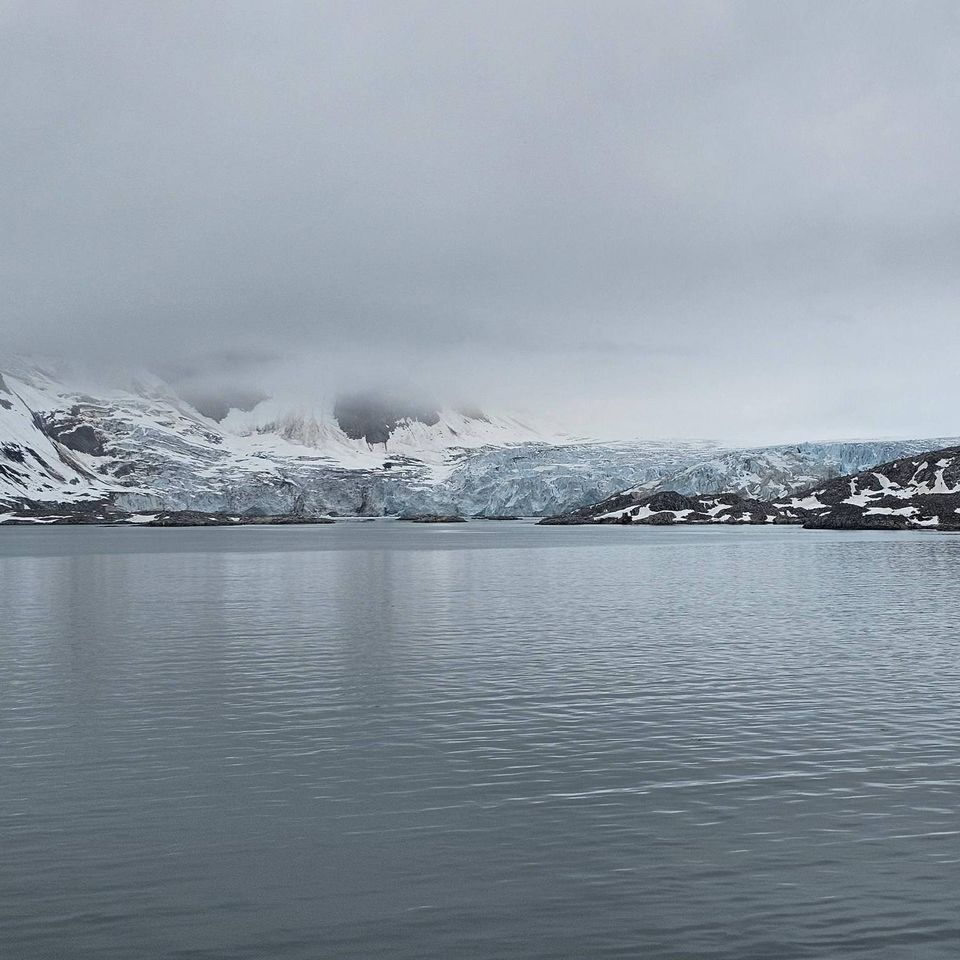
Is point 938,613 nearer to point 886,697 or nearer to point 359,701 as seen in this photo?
point 886,697

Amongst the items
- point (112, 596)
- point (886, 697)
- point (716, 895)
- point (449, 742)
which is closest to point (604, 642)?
point (886, 697)

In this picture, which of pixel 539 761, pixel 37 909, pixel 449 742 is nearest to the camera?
pixel 37 909

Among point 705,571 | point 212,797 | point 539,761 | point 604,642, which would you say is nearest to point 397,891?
point 212,797

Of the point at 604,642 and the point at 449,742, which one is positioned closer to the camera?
the point at 449,742

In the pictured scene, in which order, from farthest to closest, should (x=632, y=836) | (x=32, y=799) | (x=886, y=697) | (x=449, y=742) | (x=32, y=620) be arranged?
(x=32, y=620), (x=886, y=697), (x=449, y=742), (x=32, y=799), (x=632, y=836)

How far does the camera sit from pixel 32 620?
5872cm

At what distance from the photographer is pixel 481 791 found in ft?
74.4

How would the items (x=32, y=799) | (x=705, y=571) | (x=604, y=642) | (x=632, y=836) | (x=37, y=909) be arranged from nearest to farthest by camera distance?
(x=37, y=909) < (x=632, y=836) < (x=32, y=799) < (x=604, y=642) < (x=705, y=571)

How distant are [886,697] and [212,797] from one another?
22417 mm

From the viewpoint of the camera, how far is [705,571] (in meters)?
101

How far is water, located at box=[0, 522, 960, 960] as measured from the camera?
1538 centimetres

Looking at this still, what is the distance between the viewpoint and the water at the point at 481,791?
50.4ft

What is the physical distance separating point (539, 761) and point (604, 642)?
23.5 m

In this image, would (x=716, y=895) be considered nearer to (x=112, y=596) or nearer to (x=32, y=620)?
(x=32, y=620)
